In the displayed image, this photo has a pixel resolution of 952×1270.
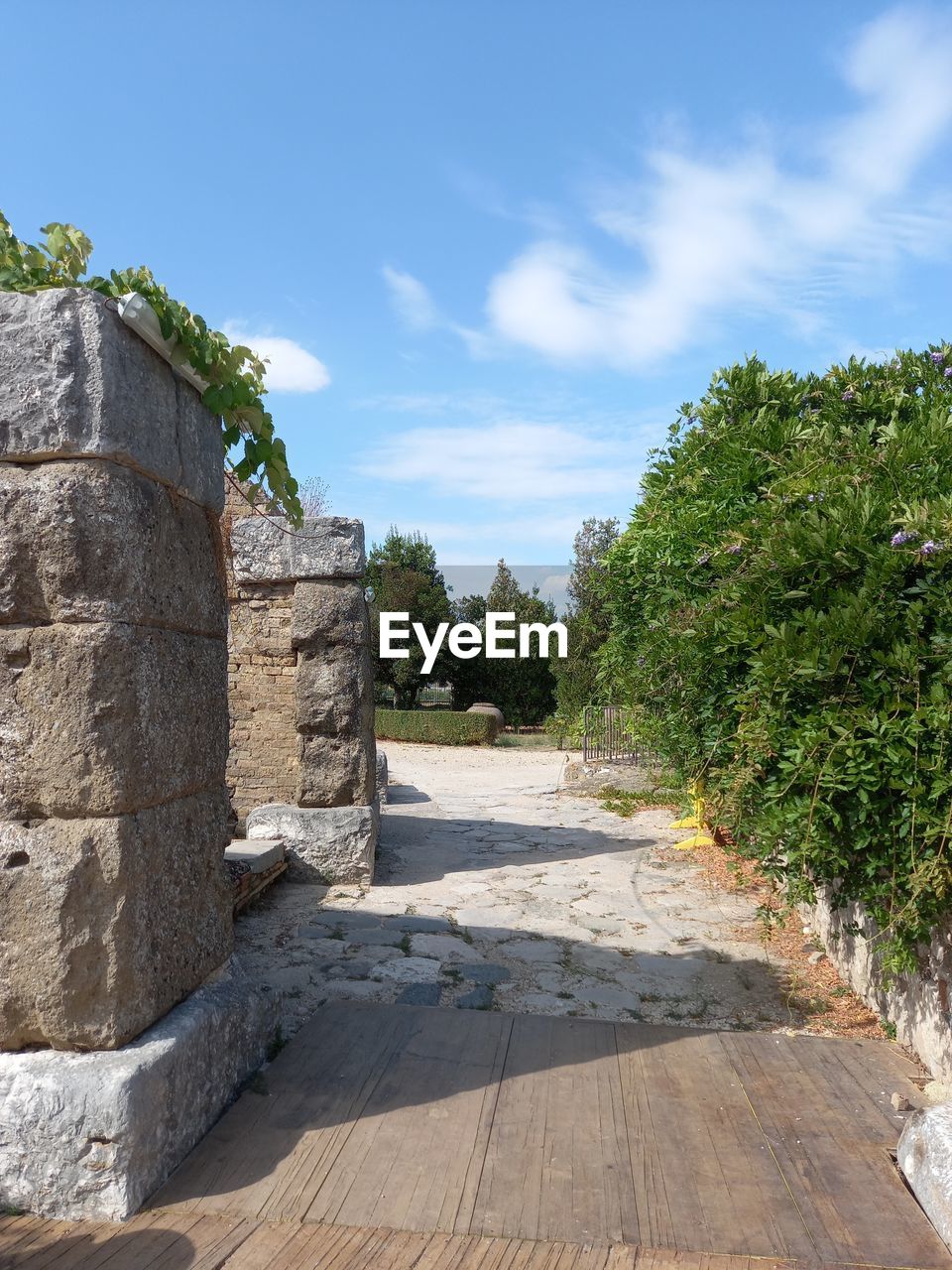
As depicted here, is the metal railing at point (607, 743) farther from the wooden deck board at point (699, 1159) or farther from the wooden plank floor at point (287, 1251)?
the wooden plank floor at point (287, 1251)

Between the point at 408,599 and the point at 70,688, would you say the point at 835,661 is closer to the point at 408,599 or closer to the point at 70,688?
the point at 70,688

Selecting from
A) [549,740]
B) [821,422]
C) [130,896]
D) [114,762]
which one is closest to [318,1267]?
[130,896]

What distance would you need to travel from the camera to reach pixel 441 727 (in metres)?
22.0

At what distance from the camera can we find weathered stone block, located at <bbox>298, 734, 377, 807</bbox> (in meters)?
6.87

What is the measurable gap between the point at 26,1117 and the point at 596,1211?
59.8 inches

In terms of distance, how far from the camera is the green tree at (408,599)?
24.6m

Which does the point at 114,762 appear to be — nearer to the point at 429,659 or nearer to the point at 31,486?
the point at 31,486

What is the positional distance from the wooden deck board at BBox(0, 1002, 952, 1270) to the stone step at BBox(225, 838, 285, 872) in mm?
2662

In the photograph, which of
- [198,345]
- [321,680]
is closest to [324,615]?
[321,680]

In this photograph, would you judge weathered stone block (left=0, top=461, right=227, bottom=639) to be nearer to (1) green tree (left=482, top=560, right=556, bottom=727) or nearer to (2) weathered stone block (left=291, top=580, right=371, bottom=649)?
(2) weathered stone block (left=291, top=580, right=371, bottom=649)

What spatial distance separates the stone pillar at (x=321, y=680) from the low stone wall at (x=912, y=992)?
11.5 ft

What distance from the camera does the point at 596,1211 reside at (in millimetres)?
2414

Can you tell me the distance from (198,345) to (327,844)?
4.59m

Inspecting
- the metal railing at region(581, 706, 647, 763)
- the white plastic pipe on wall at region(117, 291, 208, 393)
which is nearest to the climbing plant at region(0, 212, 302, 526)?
the white plastic pipe on wall at region(117, 291, 208, 393)
